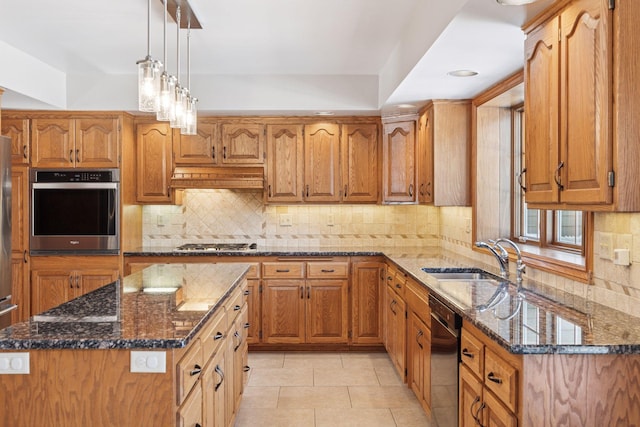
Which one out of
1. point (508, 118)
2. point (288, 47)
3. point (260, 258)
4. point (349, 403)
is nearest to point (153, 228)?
point (260, 258)

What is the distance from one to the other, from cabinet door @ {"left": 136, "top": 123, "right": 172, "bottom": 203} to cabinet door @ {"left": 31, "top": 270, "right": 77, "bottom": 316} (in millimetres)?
963

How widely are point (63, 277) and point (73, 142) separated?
1240 millimetres

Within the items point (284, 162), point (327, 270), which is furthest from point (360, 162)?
point (327, 270)

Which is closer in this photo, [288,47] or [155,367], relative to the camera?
[155,367]

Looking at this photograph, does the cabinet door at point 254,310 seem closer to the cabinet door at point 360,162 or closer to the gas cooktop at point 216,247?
the gas cooktop at point 216,247

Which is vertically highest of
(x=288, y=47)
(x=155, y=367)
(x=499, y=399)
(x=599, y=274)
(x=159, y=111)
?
(x=288, y=47)

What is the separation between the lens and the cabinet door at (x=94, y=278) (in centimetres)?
453

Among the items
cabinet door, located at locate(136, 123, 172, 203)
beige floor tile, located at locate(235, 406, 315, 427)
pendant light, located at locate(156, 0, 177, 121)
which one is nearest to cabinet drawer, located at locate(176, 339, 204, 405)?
pendant light, located at locate(156, 0, 177, 121)

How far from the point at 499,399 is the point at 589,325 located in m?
0.46

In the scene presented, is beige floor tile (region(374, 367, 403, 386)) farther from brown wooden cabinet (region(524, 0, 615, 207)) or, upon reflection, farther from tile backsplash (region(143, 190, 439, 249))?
brown wooden cabinet (region(524, 0, 615, 207))

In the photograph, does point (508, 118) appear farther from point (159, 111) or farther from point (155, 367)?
point (155, 367)

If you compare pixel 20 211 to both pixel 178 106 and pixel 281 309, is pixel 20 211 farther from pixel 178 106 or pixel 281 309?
pixel 178 106

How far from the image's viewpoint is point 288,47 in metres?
3.75

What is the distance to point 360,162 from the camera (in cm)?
484
